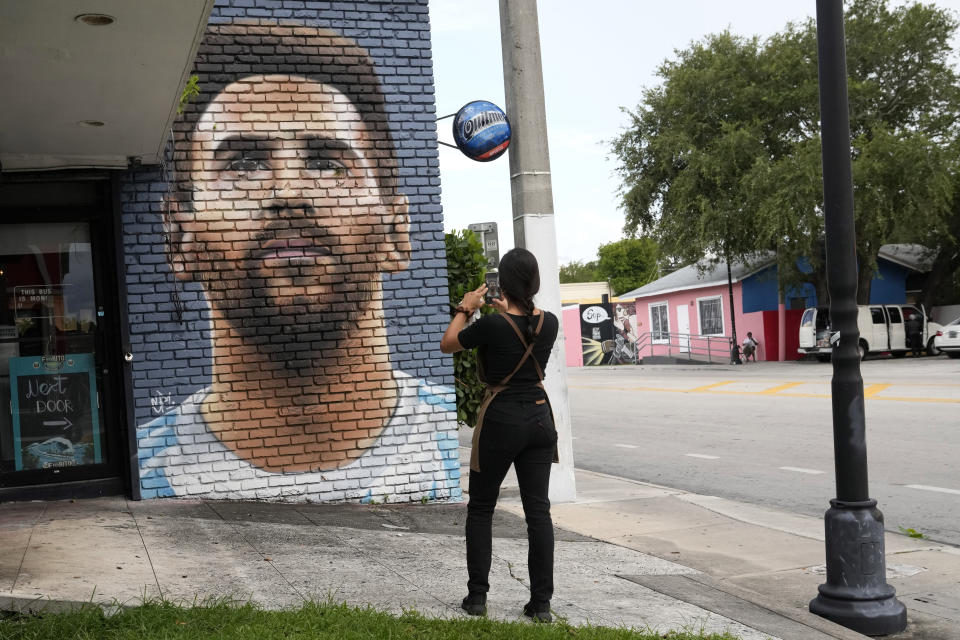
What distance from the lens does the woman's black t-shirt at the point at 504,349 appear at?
4.71m

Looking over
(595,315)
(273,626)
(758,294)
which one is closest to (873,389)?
(273,626)

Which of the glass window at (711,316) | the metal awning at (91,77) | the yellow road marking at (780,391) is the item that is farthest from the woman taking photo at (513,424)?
the glass window at (711,316)

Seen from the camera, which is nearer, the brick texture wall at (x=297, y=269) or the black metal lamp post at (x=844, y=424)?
the black metal lamp post at (x=844, y=424)

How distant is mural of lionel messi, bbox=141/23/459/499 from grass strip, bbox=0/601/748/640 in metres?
3.61

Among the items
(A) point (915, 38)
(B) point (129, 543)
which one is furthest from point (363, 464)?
(A) point (915, 38)

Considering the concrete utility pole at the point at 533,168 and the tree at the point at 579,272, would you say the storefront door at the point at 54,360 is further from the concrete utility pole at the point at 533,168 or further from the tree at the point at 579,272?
the tree at the point at 579,272

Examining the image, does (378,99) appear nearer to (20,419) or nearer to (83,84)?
(83,84)

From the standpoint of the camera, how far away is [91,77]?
574 cm

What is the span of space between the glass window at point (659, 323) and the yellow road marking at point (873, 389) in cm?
2419

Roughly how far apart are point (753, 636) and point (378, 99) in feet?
19.1

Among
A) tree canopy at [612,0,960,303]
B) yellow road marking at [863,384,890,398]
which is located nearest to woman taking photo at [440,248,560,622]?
yellow road marking at [863,384,890,398]

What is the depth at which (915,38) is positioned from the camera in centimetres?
3183

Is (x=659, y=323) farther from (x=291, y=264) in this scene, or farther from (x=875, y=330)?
(x=291, y=264)

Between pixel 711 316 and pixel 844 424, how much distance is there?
1408 inches
